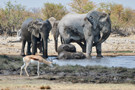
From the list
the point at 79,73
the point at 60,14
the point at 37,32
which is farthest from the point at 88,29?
the point at 60,14

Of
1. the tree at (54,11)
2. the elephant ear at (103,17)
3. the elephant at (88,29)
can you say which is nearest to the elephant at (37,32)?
the elephant at (88,29)

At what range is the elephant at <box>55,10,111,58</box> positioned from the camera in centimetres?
2195

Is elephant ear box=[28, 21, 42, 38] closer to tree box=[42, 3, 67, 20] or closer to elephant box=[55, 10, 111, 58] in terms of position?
elephant box=[55, 10, 111, 58]

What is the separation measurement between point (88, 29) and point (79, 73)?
755 cm

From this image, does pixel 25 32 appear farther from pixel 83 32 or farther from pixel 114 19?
pixel 114 19

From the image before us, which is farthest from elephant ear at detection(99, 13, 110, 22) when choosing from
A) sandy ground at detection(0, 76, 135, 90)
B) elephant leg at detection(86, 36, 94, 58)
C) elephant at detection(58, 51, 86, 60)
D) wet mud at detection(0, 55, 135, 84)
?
sandy ground at detection(0, 76, 135, 90)

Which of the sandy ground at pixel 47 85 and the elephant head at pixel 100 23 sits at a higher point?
the elephant head at pixel 100 23

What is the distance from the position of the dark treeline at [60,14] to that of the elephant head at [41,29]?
16227mm

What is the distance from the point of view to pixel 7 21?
3981 cm

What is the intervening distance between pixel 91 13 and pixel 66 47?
2.49 meters

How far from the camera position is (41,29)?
21.4 m

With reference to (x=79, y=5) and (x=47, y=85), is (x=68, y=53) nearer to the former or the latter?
(x=47, y=85)

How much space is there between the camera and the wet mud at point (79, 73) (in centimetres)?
1323

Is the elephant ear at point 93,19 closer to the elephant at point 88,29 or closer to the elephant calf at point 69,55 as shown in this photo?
the elephant at point 88,29
